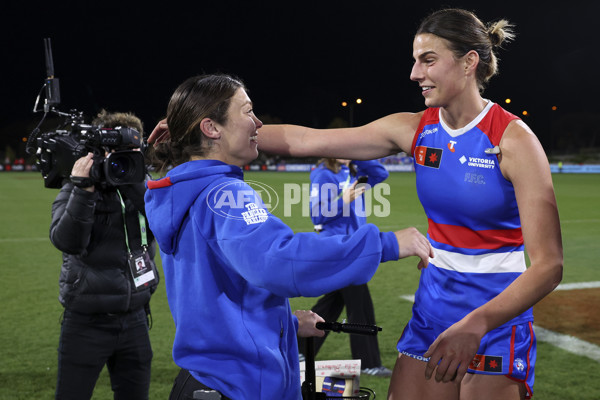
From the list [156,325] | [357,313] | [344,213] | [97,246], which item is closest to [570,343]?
[357,313]

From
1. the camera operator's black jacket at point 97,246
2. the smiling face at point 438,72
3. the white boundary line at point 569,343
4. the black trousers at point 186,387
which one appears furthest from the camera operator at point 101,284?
the white boundary line at point 569,343

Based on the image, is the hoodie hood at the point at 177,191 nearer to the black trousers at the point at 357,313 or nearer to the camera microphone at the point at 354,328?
the camera microphone at the point at 354,328

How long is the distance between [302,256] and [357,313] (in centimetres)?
397

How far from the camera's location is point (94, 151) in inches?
134

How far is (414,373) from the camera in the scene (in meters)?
2.74

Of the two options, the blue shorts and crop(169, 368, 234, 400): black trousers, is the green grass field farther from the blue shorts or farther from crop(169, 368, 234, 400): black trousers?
crop(169, 368, 234, 400): black trousers

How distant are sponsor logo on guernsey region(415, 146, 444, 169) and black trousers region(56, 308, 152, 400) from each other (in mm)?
2085

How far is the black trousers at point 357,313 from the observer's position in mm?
5141

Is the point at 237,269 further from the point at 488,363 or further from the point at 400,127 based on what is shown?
the point at 400,127

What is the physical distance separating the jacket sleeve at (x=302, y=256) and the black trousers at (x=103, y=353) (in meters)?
2.12

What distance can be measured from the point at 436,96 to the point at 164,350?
4.14 m

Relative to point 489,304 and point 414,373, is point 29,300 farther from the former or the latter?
point 489,304

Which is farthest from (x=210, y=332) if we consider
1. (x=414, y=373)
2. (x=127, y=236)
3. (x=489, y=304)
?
(x=127, y=236)

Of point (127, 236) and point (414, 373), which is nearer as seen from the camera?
point (414, 373)
